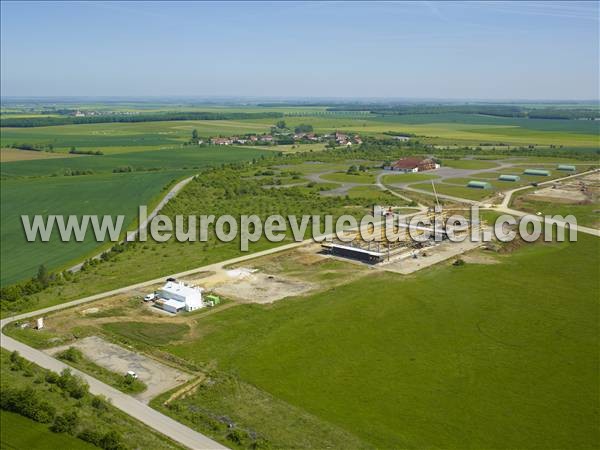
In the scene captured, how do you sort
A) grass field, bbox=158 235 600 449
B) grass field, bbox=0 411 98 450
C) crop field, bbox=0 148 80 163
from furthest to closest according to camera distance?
A: crop field, bbox=0 148 80 163 → grass field, bbox=158 235 600 449 → grass field, bbox=0 411 98 450

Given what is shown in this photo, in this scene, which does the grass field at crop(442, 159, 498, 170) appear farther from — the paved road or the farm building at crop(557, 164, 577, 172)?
the paved road

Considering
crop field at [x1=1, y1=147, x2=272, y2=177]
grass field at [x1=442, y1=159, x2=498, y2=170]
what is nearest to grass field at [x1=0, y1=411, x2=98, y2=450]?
crop field at [x1=1, y1=147, x2=272, y2=177]

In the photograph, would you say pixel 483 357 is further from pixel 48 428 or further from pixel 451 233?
pixel 451 233

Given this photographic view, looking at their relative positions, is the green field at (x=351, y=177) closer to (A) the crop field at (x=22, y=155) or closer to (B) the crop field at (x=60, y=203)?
(B) the crop field at (x=60, y=203)

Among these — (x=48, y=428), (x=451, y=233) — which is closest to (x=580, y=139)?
(x=451, y=233)

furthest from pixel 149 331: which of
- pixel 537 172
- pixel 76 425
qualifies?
pixel 537 172

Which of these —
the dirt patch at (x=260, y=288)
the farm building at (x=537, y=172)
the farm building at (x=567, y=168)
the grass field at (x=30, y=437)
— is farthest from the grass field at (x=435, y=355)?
the farm building at (x=567, y=168)

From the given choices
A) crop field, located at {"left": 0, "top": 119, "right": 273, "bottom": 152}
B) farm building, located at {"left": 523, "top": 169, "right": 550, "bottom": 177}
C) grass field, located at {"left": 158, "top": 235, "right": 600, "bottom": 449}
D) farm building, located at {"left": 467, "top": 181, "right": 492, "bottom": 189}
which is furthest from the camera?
crop field, located at {"left": 0, "top": 119, "right": 273, "bottom": 152}
